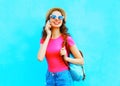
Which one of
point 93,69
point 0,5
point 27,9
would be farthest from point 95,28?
point 0,5

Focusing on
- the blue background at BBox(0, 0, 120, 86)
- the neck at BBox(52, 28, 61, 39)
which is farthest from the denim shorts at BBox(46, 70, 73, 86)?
the blue background at BBox(0, 0, 120, 86)

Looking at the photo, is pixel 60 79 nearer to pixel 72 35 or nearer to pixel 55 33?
pixel 55 33

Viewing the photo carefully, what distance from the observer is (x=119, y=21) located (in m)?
4.57

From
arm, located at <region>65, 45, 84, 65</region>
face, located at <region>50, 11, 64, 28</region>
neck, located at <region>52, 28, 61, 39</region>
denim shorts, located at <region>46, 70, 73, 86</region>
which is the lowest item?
denim shorts, located at <region>46, 70, 73, 86</region>

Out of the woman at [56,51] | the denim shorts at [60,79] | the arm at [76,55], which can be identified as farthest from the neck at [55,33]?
the denim shorts at [60,79]

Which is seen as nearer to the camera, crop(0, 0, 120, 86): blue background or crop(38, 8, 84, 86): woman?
crop(38, 8, 84, 86): woman

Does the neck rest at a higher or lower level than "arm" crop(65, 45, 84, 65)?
higher

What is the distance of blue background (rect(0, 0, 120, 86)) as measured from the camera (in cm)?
438

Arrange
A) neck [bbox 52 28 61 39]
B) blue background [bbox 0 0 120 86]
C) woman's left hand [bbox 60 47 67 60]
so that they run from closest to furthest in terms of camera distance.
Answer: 1. woman's left hand [bbox 60 47 67 60]
2. neck [bbox 52 28 61 39]
3. blue background [bbox 0 0 120 86]

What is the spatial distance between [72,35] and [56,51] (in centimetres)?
59

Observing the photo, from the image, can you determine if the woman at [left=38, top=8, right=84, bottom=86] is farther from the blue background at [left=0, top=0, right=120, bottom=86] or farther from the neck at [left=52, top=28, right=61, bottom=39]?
the blue background at [left=0, top=0, right=120, bottom=86]

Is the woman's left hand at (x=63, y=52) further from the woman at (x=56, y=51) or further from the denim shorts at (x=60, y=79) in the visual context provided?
the denim shorts at (x=60, y=79)

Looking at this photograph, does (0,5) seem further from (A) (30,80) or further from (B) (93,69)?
(B) (93,69)

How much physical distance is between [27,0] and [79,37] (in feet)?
2.20
